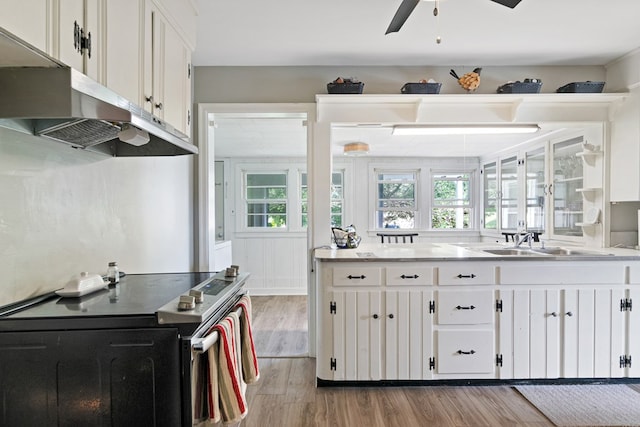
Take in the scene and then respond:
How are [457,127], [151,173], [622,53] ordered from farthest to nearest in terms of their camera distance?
1. [457,127]
2. [622,53]
3. [151,173]

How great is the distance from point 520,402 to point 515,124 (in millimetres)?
2058

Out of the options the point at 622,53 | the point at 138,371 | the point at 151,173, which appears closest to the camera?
the point at 138,371

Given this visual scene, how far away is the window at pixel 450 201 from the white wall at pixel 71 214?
445 cm

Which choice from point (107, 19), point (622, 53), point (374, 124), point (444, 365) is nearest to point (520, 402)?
point (444, 365)

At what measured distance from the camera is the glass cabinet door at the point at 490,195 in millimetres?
5141

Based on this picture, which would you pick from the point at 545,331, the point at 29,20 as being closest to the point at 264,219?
the point at 545,331

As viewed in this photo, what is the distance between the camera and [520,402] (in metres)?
2.32

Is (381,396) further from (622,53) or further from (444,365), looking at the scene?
(622,53)

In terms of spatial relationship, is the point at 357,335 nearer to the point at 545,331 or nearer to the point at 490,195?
the point at 545,331

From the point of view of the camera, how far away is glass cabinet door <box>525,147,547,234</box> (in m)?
3.84

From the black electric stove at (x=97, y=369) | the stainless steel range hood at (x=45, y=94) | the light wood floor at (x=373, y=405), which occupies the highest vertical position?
the stainless steel range hood at (x=45, y=94)

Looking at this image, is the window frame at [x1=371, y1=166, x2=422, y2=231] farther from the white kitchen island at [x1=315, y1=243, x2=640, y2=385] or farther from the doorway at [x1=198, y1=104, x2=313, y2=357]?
the white kitchen island at [x1=315, y1=243, x2=640, y2=385]

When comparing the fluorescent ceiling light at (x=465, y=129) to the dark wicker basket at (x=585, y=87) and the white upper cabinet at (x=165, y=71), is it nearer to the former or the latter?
the dark wicker basket at (x=585, y=87)

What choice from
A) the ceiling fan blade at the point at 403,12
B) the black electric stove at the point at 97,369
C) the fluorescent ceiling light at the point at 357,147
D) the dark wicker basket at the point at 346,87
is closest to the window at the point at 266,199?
the fluorescent ceiling light at the point at 357,147
